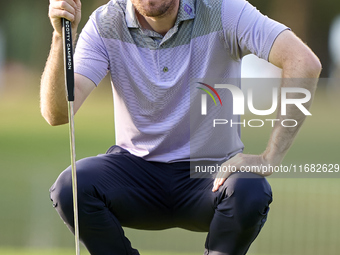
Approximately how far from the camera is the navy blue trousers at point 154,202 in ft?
6.26

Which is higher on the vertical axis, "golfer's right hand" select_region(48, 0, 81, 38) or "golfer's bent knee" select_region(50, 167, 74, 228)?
"golfer's right hand" select_region(48, 0, 81, 38)

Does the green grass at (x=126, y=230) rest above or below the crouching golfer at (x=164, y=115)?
below

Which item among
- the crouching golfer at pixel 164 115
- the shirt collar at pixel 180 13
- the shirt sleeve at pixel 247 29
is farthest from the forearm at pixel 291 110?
the shirt collar at pixel 180 13

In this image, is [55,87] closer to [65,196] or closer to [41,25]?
[65,196]

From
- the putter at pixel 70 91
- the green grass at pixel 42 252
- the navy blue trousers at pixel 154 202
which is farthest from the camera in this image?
the green grass at pixel 42 252

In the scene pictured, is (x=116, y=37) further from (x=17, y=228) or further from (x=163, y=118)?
(x=17, y=228)

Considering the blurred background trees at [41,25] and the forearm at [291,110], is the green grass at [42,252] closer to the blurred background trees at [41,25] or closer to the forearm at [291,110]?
the forearm at [291,110]

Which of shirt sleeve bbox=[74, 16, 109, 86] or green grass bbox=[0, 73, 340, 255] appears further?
green grass bbox=[0, 73, 340, 255]

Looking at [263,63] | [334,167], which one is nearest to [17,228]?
[334,167]

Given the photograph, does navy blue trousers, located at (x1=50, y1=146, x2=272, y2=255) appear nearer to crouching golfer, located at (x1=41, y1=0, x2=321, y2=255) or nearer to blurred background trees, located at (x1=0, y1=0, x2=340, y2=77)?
crouching golfer, located at (x1=41, y1=0, x2=321, y2=255)

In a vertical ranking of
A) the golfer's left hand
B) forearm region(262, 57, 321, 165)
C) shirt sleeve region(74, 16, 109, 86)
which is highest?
shirt sleeve region(74, 16, 109, 86)

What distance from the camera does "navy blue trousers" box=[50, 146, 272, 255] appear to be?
191 centimetres

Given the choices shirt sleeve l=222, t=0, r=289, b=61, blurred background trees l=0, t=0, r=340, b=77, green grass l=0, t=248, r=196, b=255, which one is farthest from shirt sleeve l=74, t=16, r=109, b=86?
blurred background trees l=0, t=0, r=340, b=77

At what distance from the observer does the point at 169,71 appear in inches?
86.7
